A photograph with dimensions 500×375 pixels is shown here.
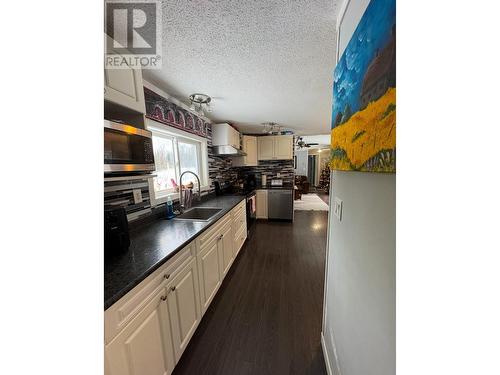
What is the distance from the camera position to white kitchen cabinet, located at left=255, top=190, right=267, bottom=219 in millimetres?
4445

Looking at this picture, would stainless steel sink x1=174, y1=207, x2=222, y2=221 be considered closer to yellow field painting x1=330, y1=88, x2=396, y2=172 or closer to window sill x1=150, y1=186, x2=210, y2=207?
window sill x1=150, y1=186, x2=210, y2=207

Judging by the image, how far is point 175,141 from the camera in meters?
2.37

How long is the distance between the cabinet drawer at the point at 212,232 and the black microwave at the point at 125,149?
27.7 inches

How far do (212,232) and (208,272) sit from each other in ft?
1.16

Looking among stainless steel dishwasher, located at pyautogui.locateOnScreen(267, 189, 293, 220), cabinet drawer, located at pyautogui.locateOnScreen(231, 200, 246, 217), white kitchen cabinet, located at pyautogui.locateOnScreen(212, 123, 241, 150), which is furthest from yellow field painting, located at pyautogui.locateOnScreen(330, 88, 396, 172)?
stainless steel dishwasher, located at pyautogui.locateOnScreen(267, 189, 293, 220)

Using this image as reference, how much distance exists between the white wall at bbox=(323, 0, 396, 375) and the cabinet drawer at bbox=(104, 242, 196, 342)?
3.27ft

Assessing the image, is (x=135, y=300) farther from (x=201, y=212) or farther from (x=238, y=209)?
(x=238, y=209)

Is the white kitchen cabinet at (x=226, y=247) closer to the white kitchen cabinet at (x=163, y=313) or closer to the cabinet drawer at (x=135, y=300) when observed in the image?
the white kitchen cabinet at (x=163, y=313)

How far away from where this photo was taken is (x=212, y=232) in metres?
1.76

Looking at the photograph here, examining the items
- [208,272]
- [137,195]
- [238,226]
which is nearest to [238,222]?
[238,226]

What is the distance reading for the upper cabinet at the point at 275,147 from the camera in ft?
14.5

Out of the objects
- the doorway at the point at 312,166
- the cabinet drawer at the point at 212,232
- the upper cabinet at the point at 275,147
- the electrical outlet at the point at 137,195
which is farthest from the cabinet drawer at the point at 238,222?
the doorway at the point at 312,166

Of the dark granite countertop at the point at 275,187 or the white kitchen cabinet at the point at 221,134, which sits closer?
the white kitchen cabinet at the point at 221,134
